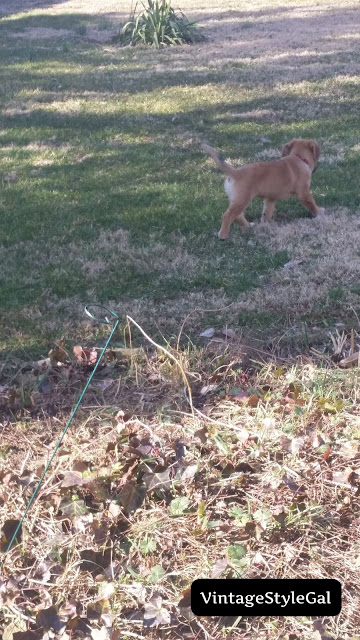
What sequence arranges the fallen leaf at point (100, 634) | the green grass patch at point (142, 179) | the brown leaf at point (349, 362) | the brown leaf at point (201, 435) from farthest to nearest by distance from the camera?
the green grass patch at point (142, 179), the brown leaf at point (349, 362), the brown leaf at point (201, 435), the fallen leaf at point (100, 634)

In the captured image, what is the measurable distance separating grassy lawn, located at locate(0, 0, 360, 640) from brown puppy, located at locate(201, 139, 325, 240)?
0.65ft

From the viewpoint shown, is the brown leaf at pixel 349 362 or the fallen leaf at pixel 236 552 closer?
the fallen leaf at pixel 236 552

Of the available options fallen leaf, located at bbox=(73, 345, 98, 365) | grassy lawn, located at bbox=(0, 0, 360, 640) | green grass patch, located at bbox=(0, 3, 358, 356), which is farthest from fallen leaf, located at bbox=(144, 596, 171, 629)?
green grass patch, located at bbox=(0, 3, 358, 356)

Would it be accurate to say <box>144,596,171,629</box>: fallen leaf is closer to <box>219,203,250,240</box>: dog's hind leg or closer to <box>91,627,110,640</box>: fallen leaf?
<box>91,627,110,640</box>: fallen leaf

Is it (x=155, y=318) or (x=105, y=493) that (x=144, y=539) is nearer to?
(x=105, y=493)

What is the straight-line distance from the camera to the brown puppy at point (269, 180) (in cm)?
568

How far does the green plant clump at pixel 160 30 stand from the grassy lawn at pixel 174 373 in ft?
19.1

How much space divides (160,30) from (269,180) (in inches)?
419

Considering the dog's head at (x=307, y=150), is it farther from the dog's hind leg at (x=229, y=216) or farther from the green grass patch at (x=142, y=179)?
the dog's hind leg at (x=229, y=216)

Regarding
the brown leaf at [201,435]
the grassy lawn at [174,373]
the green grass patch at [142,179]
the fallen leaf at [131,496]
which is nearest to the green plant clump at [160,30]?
the green grass patch at [142,179]

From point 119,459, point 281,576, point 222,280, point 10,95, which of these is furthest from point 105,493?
point 10,95

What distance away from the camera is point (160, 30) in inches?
599

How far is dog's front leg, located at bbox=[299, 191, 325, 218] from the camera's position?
5.97 meters

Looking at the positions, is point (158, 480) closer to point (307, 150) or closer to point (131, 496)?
point (131, 496)
